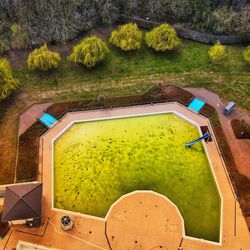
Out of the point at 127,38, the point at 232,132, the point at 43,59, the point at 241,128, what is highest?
the point at 127,38

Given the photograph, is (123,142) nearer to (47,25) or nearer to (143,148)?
(143,148)

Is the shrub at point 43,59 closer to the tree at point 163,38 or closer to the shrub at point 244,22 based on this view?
the tree at point 163,38

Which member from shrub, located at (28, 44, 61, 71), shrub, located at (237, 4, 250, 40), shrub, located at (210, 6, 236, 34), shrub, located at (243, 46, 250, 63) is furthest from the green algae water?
shrub, located at (237, 4, 250, 40)

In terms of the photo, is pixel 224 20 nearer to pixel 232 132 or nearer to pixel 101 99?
pixel 232 132

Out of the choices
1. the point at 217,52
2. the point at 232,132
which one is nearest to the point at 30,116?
the point at 232,132

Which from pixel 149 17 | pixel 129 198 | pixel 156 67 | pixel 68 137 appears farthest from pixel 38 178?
pixel 149 17
